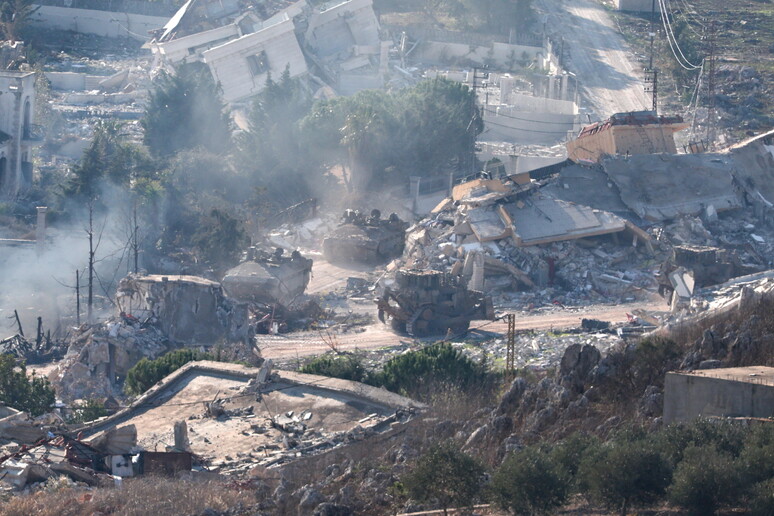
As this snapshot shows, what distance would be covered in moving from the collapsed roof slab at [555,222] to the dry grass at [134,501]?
21831 millimetres

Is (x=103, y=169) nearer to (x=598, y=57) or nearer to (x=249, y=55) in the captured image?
(x=249, y=55)

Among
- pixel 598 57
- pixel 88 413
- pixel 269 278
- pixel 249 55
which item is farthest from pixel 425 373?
pixel 598 57

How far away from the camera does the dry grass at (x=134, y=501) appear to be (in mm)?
17422

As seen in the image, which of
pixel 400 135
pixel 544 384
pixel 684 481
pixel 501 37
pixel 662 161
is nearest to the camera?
pixel 684 481

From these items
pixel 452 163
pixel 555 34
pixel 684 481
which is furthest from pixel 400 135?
pixel 684 481

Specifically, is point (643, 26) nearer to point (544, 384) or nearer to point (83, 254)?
point (83, 254)

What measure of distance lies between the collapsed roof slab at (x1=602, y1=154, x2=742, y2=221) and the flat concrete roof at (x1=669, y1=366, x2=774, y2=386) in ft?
69.2

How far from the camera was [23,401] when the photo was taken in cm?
2533

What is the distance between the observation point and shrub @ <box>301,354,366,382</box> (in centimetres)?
2498

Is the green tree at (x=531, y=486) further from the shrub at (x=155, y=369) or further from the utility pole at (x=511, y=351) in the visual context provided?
the shrub at (x=155, y=369)

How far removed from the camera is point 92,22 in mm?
69562

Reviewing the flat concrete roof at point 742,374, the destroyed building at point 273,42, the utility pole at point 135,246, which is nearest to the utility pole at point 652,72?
the destroyed building at point 273,42

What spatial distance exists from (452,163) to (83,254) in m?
15.3

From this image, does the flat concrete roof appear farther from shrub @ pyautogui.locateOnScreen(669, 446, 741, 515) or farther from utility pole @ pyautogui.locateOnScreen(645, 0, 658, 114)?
utility pole @ pyautogui.locateOnScreen(645, 0, 658, 114)
